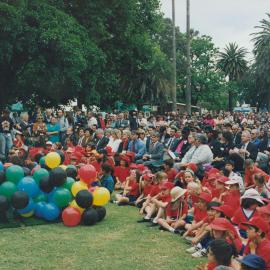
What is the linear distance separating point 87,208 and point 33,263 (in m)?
2.30

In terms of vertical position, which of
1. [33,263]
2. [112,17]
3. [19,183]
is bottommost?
[33,263]

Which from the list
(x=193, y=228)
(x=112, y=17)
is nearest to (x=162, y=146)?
(x=193, y=228)

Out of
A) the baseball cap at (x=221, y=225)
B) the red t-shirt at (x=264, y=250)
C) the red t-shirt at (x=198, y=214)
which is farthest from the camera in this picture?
the red t-shirt at (x=198, y=214)

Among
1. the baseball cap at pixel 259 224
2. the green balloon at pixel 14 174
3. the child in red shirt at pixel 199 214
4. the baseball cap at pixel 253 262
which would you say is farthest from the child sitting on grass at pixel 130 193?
the baseball cap at pixel 253 262

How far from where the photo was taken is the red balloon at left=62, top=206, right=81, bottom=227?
893 cm

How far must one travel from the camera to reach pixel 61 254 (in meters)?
7.27

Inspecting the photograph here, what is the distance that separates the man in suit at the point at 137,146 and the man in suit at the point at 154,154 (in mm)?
234

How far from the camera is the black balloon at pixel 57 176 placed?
9211 millimetres

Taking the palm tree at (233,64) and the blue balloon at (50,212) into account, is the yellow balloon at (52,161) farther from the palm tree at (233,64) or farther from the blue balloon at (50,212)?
the palm tree at (233,64)

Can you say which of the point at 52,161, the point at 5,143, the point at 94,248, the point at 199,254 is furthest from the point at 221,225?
the point at 5,143

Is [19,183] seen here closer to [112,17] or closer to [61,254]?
[61,254]

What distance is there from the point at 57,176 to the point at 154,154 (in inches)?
172

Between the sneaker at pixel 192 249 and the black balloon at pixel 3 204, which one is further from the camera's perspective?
the black balloon at pixel 3 204

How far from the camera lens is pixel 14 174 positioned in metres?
9.11
